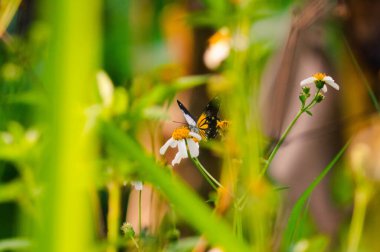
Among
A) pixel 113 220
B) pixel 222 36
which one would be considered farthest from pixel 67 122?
pixel 222 36

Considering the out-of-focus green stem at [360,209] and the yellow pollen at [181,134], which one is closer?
the yellow pollen at [181,134]

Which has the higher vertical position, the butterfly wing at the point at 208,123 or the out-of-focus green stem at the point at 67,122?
the butterfly wing at the point at 208,123

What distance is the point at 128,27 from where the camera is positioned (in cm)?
98

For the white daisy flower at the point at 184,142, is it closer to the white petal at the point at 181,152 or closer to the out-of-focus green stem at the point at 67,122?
the white petal at the point at 181,152

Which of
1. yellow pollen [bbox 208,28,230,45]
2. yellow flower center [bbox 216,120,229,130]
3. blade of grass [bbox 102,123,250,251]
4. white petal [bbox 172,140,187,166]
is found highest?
yellow pollen [bbox 208,28,230,45]

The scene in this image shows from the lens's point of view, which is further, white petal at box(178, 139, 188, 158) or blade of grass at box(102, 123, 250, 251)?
white petal at box(178, 139, 188, 158)

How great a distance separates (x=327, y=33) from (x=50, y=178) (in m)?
0.87

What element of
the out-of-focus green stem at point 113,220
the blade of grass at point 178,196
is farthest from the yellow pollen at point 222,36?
the blade of grass at point 178,196

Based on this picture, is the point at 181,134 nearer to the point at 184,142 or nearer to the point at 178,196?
the point at 184,142

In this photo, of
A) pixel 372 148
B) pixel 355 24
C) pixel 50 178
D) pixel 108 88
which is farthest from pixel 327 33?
pixel 50 178

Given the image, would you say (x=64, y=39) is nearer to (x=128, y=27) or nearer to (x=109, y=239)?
(x=109, y=239)

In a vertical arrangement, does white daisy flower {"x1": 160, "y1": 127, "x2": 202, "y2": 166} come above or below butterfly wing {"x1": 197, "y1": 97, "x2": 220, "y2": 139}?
below

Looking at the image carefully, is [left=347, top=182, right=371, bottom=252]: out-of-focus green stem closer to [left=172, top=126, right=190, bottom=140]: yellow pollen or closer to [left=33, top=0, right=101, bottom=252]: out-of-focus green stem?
[left=172, top=126, right=190, bottom=140]: yellow pollen

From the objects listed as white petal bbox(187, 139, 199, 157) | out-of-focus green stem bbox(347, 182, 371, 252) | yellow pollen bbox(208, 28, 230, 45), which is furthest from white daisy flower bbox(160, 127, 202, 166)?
yellow pollen bbox(208, 28, 230, 45)
